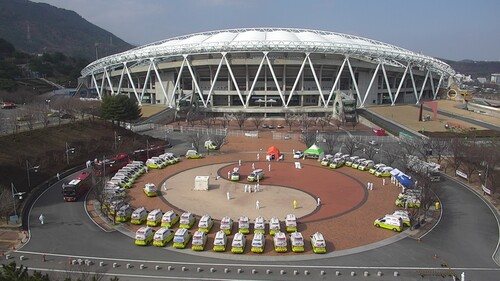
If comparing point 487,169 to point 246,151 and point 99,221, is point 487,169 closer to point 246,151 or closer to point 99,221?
→ point 246,151

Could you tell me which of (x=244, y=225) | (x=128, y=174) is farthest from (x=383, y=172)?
(x=128, y=174)

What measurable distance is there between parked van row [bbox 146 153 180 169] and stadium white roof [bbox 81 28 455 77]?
130 feet

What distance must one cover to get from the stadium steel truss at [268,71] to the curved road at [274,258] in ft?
187

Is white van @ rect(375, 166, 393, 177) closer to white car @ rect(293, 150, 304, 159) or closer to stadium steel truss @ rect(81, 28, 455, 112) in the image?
white car @ rect(293, 150, 304, 159)

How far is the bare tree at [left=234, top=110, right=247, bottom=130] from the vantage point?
72.5m

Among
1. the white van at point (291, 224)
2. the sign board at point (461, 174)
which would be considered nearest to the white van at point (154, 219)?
the white van at point (291, 224)

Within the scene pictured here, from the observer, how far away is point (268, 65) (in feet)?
271

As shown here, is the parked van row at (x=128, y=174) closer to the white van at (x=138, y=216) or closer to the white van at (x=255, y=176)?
the white van at (x=138, y=216)

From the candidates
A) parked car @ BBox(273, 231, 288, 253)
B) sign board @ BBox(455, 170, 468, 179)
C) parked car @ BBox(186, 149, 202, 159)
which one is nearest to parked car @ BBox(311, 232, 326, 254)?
parked car @ BBox(273, 231, 288, 253)

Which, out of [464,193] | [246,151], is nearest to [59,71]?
[246,151]

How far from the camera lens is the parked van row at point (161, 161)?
1774 inches

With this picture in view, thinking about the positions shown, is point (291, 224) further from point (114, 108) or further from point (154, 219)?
point (114, 108)

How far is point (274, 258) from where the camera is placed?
2417 cm

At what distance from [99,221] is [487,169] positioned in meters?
35.9
